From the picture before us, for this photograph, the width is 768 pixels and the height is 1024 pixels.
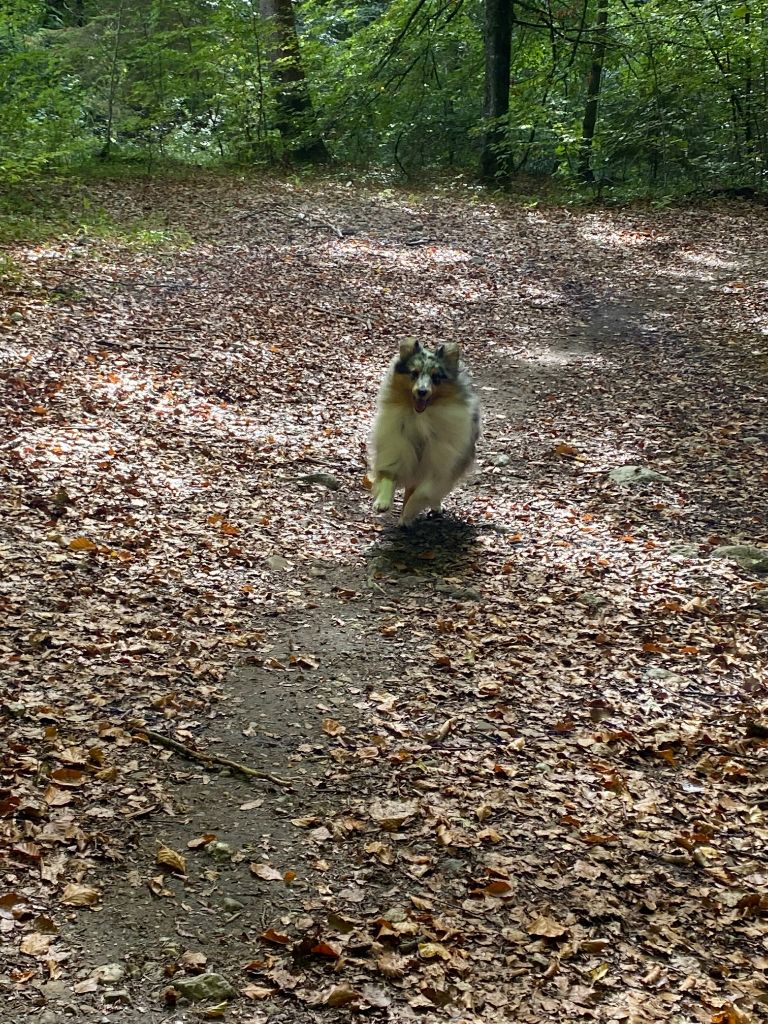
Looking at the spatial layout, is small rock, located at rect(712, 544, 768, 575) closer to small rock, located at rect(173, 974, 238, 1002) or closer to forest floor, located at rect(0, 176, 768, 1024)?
forest floor, located at rect(0, 176, 768, 1024)

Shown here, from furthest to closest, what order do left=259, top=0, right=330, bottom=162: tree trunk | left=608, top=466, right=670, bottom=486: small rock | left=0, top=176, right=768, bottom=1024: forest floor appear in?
left=259, top=0, right=330, bottom=162: tree trunk → left=608, top=466, right=670, bottom=486: small rock → left=0, top=176, right=768, bottom=1024: forest floor

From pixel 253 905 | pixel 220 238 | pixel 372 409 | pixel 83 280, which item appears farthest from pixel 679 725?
pixel 220 238

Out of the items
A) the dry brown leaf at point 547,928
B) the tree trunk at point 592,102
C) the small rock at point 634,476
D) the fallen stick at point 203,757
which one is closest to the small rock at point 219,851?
the fallen stick at point 203,757

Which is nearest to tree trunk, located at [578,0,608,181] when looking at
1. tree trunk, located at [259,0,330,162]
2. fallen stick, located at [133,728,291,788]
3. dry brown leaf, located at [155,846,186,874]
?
tree trunk, located at [259,0,330,162]

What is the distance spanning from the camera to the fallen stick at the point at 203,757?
475 centimetres

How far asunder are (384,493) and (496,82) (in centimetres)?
1584

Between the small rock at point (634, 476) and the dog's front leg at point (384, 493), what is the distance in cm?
242

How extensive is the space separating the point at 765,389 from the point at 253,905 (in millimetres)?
8733

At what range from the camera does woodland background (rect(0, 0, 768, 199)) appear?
1802cm

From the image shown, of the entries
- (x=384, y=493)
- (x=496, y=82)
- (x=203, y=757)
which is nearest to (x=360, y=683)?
(x=203, y=757)

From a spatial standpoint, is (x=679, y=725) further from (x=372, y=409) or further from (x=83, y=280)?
(x=83, y=280)

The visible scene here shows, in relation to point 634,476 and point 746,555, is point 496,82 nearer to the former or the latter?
point 634,476

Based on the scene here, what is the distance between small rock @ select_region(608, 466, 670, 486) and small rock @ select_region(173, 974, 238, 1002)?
6244mm

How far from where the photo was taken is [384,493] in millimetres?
7641
